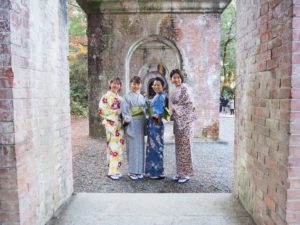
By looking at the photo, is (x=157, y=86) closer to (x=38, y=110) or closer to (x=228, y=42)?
(x=38, y=110)

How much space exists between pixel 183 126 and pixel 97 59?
492cm

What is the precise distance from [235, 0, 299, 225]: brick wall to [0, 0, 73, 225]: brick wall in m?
2.07

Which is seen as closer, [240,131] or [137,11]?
[240,131]

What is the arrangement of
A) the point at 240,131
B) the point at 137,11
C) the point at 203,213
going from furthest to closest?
the point at 137,11 → the point at 240,131 → the point at 203,213

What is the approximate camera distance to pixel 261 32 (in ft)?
9.27

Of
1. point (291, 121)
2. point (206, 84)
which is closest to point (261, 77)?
point (291, 121)

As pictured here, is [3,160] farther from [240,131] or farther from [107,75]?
[107,75]

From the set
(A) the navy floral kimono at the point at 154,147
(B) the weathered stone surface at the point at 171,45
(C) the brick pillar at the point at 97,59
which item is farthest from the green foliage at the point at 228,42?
(A) the navy floral kimono at the point at 154,147

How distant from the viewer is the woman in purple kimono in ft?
16.7

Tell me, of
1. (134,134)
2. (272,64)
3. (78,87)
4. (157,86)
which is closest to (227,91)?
(78,87)

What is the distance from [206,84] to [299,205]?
703 centimetres

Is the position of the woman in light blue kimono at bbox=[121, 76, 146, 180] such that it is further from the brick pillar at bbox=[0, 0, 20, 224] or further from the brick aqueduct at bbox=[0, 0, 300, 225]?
the brick pillar at bbox=[0, 0, 20, 224]

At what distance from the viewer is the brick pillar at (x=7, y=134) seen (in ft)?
7.30

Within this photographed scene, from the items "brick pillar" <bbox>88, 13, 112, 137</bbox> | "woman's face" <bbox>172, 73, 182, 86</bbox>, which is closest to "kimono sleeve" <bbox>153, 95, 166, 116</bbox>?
"woman's face" <bbox>172, 73, 182, 86</bbox>
